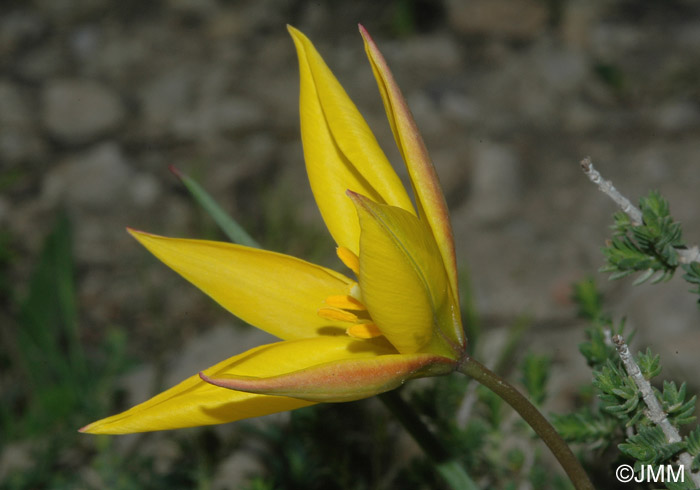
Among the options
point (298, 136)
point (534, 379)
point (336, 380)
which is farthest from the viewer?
point (298, 136)

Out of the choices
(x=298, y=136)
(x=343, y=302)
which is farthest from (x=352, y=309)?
(x=298, y=136)

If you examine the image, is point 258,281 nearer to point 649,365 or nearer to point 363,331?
point 363,331

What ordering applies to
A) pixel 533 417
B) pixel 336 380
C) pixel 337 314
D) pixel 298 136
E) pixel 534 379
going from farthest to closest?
pixel 298 136 → pixel 534 379 → pixel 337 314 → pixel 533 417 → pixel 336 380

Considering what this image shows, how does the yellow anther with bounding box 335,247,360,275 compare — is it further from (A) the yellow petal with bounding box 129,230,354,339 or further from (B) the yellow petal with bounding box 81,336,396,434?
(B) the yellow petal with bounding box 81,336,396,434

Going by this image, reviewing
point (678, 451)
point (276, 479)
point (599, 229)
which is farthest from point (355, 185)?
point (599, 229)

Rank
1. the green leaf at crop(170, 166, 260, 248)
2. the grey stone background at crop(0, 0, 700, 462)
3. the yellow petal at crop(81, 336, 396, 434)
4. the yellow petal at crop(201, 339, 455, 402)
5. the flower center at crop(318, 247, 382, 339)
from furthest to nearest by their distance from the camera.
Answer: the grey stone background at crop(0, 0, 700, 462)
the green leaf at crop(170, 166, 260, 248)
the flower center at crop(318, 247, 382, 339)
the yellow petal at crop(81, 336, 396, 434)
the yellow petal at crop(201, 339, 455, 402)

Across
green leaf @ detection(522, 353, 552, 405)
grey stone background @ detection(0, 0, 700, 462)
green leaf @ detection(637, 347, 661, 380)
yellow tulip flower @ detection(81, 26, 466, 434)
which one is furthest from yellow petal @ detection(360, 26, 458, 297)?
grey stone background @ detection(0, 0, 700, 462)

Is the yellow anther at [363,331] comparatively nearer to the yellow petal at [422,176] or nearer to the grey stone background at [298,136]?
the yellow petal at [422,176]
